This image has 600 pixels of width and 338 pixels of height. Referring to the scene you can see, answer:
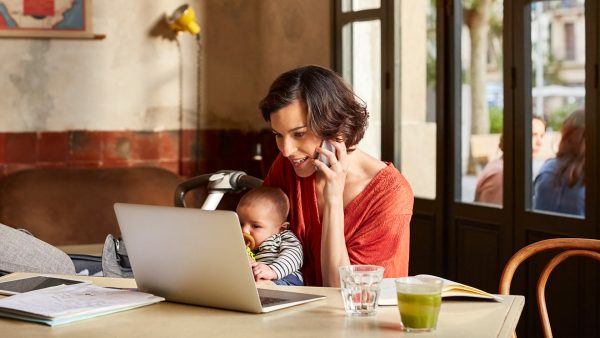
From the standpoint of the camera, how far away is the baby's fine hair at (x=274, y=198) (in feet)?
8.68

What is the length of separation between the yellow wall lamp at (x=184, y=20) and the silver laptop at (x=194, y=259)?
12.6 ft

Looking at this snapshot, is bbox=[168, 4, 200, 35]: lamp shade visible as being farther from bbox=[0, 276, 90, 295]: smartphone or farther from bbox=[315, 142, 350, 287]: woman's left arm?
bbox=[0, 276, 90, 295]: smartphone

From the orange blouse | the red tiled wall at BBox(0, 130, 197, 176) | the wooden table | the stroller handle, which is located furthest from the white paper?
the red tiled wall at BBox(0, 130, 197, 176)

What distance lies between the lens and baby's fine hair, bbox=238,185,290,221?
2646 mm

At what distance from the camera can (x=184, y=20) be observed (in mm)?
5707

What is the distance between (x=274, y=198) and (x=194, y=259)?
79cm

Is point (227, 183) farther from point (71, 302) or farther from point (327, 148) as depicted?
point (71, 302)

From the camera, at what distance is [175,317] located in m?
1.85

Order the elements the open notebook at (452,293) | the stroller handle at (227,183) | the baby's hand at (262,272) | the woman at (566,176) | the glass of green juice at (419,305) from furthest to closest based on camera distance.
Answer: the woman at (566,176) < the stroller handle at (227,183) < the baby's hand at (262,272) < the open notebook at (452,293) < the glass of green juice at (419,305)

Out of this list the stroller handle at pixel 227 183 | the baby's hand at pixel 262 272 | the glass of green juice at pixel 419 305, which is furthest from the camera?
the stroller handle at pixel 227 183

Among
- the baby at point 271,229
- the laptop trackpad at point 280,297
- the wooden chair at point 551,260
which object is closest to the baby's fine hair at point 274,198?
the baby at point 271,229

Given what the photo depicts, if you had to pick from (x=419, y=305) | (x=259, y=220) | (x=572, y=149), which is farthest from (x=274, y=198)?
(x=572, y=149)

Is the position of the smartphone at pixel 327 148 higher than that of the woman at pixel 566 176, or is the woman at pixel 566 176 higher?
the smartphone at pixel 327 148

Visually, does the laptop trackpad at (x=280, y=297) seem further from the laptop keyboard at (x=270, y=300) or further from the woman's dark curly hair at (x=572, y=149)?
the woman's dark curly hair at (x=572, y=149)
